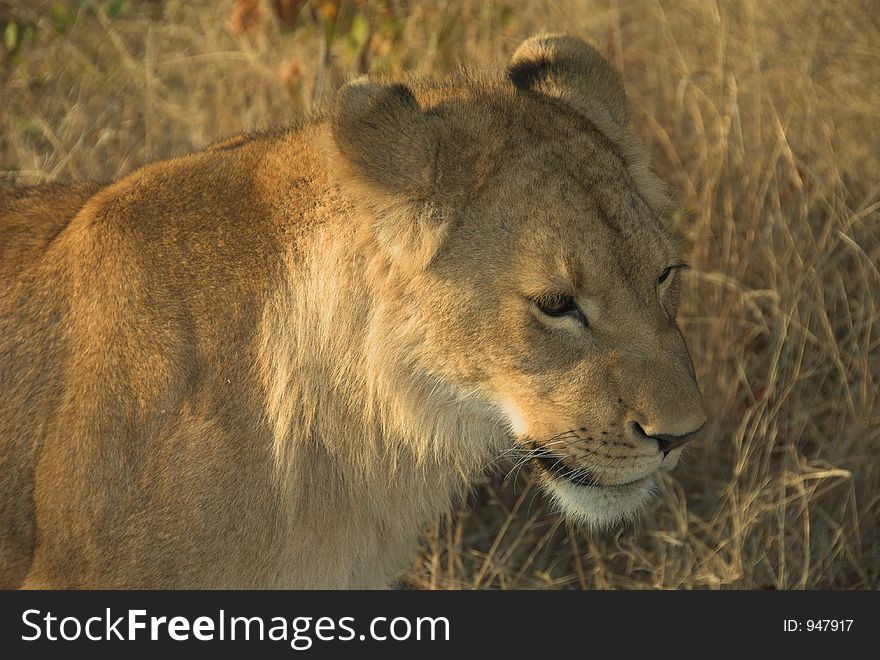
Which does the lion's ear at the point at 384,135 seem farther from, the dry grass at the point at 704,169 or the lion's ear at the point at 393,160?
the dry grass at the point at 704,169

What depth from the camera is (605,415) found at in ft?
8.85

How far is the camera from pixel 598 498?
2877 millimetres

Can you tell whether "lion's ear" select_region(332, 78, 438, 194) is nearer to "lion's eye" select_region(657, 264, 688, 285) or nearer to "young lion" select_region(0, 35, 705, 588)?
"young lion" select_region(0, 35, 705, 588)

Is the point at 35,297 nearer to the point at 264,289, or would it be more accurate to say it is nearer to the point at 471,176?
the point at 264,289

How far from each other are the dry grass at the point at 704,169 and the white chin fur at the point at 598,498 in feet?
3.10

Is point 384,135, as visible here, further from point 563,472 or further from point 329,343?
point 563,472

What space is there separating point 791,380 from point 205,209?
2.56 m

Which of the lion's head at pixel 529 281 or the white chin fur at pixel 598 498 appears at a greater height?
the lion's head at pixel 529 281

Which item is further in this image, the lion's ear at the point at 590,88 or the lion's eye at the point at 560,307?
the lion's ear at the point at 590,88

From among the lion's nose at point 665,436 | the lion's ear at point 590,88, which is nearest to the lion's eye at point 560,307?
the lion's nose at point 665,436

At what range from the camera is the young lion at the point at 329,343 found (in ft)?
8.82

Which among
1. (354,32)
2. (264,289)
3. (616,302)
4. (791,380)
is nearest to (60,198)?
(264,289)

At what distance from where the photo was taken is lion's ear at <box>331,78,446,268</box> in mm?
2676

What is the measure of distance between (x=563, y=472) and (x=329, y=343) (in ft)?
2.17
